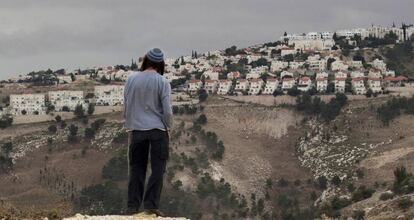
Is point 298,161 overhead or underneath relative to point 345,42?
underneath

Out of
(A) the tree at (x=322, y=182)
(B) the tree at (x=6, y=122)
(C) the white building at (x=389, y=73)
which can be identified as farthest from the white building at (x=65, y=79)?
(A) the tree at (x=322, y=182)

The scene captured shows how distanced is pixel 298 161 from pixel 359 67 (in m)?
38.3

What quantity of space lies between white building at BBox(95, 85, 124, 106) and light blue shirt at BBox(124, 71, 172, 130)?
81665 millimetres

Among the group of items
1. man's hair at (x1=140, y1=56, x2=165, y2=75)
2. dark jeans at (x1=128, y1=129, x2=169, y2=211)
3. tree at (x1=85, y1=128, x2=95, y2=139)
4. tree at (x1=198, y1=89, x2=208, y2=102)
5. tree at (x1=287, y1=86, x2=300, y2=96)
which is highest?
man's hair at (x1=140, y1=56, x2=165, y2=75)

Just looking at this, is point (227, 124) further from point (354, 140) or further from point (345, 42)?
point (345, 42)

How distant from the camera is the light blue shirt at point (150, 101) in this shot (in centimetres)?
769

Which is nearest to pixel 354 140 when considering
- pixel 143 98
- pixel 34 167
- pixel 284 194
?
pixel 284 194

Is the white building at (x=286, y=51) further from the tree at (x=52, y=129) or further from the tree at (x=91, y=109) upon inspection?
A: the tree at (x=52, y=129)

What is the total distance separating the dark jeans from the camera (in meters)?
7.70

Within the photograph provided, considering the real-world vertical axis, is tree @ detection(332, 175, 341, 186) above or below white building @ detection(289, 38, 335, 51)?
below

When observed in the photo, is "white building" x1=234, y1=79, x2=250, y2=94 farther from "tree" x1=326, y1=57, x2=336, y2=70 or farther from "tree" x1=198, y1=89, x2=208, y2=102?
"tree" x1=326, y1=57, x2=336, y2=70

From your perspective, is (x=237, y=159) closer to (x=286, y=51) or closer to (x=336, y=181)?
(x=336, y=181)

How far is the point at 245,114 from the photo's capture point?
283 feet

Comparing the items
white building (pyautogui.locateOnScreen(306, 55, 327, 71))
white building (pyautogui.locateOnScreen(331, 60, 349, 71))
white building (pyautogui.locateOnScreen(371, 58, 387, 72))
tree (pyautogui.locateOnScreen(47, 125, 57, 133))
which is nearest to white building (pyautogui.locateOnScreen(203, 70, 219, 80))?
white building (pyautogui.locateOnScreen(306, 55, 327, 71))
